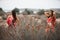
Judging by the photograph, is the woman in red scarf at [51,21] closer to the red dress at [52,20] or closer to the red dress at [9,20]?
the red dress at [52,20]

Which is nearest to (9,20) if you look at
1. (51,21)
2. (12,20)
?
(12,20)

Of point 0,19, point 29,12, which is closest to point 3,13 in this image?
point 0,19

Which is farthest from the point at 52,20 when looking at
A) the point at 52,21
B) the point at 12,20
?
the point at 12,20

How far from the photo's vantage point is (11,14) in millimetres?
1930

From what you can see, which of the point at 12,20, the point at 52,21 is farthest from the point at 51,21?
the point at 12,20

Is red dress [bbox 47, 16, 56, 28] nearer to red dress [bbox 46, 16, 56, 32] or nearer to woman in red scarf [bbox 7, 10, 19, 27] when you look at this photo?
red dress [bbox 46, 16, 56, 32]

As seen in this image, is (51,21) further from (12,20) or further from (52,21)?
(12,20)

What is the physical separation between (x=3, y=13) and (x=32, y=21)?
1.53ft

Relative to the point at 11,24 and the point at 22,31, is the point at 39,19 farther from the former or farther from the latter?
the point at 11,24

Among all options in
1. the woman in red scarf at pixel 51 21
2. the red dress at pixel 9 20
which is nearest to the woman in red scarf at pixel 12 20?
the red dress at pixel 9 20

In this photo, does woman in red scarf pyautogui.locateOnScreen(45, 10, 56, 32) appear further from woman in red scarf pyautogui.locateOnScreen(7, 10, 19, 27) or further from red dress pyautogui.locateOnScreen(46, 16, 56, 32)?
woman in red scarf pyautogui.locateOnScreen(7, 10, 19, 27)

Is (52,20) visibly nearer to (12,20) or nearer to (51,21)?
(51,21)

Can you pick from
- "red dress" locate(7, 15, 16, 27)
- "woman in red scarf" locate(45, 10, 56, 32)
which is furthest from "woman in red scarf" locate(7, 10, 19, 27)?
"woman in red scarf" locate(45, 10, 56, 32)

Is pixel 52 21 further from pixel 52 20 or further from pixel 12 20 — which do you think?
pixel 12 20
